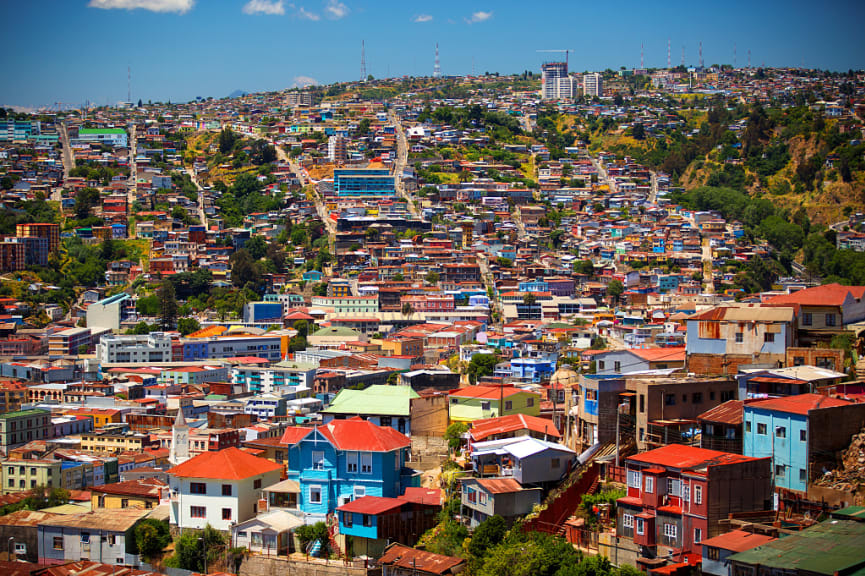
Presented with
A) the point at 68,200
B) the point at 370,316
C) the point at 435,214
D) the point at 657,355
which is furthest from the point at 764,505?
the point at 68,200

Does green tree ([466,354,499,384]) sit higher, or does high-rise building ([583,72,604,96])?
high-rise building ([583,72,604,96])

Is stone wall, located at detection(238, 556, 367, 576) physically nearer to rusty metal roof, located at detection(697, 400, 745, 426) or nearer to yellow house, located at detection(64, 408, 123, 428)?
rusty metal roof, located at detection(697, 400, 745, 426)

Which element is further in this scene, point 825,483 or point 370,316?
point 370,316

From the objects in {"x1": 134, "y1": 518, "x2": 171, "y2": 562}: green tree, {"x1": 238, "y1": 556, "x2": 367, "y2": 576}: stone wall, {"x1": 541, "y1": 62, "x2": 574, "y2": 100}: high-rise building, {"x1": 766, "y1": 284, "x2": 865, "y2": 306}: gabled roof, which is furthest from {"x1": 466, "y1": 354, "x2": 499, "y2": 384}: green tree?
{"x1": 541, "y1": 62, "x2": 574, "y2": 100}: high-rise building

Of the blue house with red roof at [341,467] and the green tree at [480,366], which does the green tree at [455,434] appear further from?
the green tree at [480,366]

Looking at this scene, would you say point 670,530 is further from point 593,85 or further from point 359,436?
point 593,85

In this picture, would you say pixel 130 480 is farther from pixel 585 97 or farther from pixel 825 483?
pixel 585 97

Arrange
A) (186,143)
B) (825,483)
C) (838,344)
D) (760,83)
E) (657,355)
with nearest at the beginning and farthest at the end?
(825,483) → (838,344) → (657,355) → (186,143) → (760,83)
